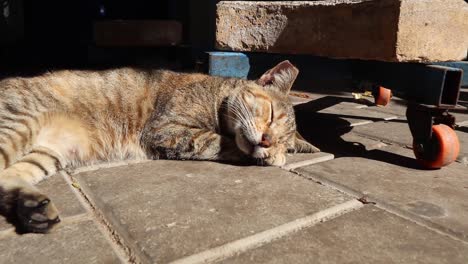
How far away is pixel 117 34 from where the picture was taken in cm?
503

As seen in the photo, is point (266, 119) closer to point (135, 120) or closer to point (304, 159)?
point (304, 159)

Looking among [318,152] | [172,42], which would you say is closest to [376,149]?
[318,152]

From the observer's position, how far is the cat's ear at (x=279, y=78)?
9.45ft

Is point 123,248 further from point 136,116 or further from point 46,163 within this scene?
point 136,116

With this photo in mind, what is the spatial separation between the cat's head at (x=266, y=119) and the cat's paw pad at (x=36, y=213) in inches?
46.5

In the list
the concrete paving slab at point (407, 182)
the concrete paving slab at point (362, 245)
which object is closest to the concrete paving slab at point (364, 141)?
the concrete paving slab at point (407, 182)

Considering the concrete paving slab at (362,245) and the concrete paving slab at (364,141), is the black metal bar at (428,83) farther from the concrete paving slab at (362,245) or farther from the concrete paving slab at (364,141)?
the concrete paving slab at (362,245)

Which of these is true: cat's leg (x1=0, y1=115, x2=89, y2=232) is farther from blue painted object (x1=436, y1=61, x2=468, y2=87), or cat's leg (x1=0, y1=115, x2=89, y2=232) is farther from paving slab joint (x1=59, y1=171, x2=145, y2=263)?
blue painted object (x1=436, y1=61, x2=468, y2=87)

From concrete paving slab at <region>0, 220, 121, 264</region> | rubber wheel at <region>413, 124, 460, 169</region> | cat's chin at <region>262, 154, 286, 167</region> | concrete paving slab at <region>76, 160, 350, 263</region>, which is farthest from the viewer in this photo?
cat's chin at <region>262, 154, 286, 167</region>

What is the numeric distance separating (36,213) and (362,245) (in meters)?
1.20

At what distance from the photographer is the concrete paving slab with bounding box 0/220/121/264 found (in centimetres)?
130

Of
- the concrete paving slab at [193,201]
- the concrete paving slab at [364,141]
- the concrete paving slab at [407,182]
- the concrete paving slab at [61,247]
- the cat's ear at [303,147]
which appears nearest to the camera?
the concrete paving slab at [61,247]

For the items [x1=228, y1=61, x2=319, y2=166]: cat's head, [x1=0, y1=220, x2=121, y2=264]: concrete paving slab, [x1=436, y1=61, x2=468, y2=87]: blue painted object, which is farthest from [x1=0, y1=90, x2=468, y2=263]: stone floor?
[x1=436, y1=61, x2=468, y2=87]: blue painted object

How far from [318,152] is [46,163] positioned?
1616mm
